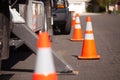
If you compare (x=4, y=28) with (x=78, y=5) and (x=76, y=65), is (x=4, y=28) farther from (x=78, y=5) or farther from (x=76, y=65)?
(x=78, y=5)

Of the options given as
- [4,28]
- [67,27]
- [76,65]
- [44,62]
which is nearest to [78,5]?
[67,27]

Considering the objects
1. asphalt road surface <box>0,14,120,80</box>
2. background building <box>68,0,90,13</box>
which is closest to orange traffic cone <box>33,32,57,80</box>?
asphalt road surface <box>0,14,120,80</box>

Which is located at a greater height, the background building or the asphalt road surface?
the asphalt road surface

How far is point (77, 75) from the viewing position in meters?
8.06

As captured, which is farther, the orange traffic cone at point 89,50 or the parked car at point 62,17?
the parked car at point 62,17

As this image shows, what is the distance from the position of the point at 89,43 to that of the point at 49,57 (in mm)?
5342

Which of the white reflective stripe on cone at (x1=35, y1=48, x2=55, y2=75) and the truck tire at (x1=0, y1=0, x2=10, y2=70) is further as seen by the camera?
the truck tire at (x1=0, y1=0, x2=10, y2=70)


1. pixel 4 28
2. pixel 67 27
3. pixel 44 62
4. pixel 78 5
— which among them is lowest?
pixel 78 5

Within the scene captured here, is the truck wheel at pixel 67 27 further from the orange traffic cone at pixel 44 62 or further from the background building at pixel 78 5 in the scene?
the background building at pixel 78 5

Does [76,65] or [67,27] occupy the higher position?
[76,65]

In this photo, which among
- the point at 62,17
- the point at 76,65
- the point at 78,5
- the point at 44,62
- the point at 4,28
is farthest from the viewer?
the point at 78,5

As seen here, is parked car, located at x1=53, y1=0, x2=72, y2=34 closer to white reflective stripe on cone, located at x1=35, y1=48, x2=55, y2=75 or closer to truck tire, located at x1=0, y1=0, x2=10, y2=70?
truck tire, located at x1=0, y1=0, x2=10, y2=70

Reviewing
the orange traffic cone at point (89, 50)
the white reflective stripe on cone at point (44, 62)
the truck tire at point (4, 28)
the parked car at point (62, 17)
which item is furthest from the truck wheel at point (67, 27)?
the white reflective stripe on cone at point (44, 62)

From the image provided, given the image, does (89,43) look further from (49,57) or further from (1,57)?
(49,57)
